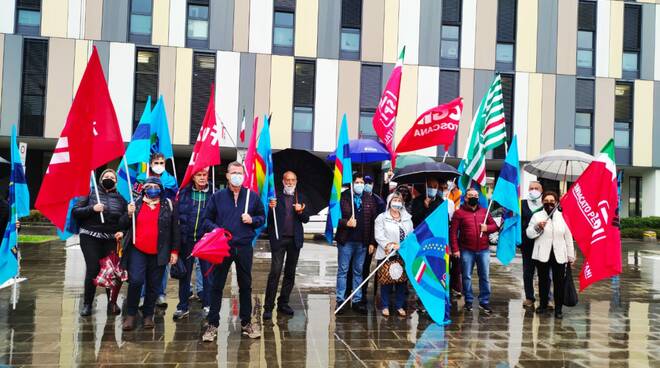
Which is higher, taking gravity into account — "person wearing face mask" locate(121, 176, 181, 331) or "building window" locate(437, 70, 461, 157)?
"building window" locate(437, 70, 461, 157)

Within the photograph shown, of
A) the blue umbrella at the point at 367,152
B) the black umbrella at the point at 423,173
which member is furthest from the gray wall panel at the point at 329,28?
the black umbrella at the point at 423,173

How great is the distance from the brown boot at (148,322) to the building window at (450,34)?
2302 cm

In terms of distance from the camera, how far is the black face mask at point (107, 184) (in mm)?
6723

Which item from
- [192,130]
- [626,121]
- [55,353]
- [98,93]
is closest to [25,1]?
[192,130]

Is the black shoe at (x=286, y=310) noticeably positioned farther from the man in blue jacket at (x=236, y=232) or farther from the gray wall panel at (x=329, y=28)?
the gray wall panel at (x=329, y=28)

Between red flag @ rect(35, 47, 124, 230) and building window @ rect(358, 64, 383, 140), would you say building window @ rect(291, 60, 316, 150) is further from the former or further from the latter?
red flag @ rect(35, 47, 124, 230)

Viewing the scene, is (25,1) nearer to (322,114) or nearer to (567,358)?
(322,114)

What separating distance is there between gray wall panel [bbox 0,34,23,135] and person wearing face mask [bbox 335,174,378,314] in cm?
2263

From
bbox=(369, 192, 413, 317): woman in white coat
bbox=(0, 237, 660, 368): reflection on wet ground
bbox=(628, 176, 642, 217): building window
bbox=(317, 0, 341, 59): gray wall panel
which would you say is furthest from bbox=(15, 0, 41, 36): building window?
bbox=(628, 176, 642, 217): building window

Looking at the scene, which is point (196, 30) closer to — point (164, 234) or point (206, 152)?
point (206, 152)

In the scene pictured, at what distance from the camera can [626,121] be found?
91.9 feet

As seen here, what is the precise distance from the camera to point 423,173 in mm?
7449

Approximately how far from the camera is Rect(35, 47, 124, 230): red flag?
593 cm

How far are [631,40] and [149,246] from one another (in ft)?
97.4
